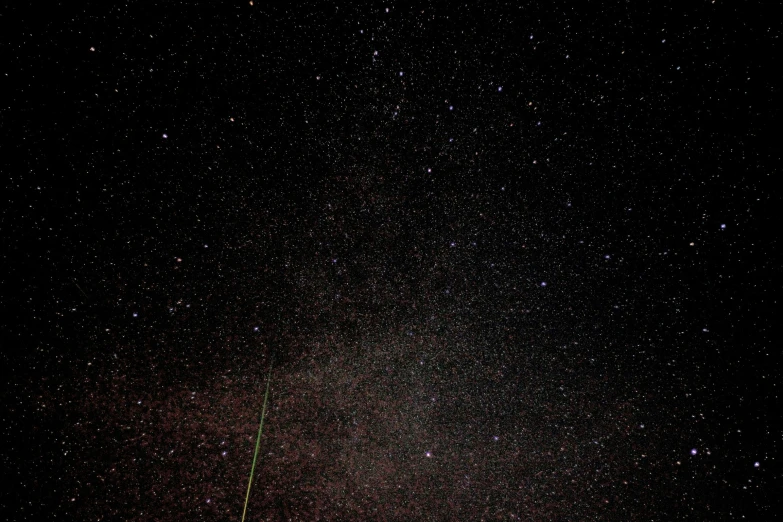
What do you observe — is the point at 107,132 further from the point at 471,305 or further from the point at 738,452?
the point at 738,452

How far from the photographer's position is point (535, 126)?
40 centimetres

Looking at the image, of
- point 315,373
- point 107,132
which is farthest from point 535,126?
point 107,132

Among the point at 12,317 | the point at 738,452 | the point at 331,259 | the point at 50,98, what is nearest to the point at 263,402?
the point at 331,259

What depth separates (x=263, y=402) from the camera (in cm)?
41

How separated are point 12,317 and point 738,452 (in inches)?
33.1

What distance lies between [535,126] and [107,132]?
483 millimetres

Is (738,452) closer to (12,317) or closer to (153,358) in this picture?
(153,358)

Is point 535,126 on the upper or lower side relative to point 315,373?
upper

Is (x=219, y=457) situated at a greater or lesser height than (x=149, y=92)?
lesser

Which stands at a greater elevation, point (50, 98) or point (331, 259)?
point (50, 98)

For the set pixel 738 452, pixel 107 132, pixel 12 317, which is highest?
pixel 107 132

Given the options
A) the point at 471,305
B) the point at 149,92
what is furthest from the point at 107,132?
the point at 471,305

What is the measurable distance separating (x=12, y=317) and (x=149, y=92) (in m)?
0.30

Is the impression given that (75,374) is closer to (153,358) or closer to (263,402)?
(153,358)
